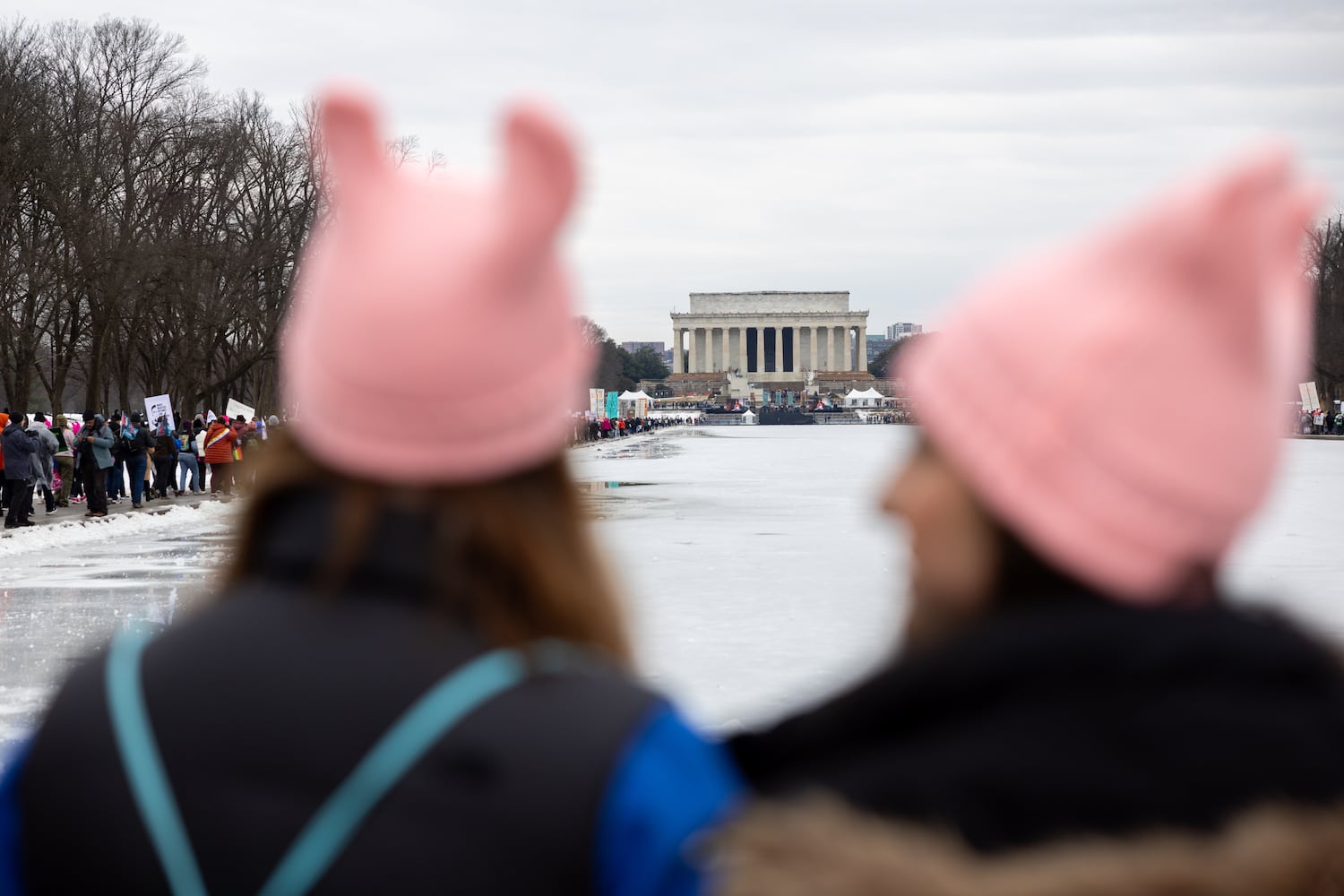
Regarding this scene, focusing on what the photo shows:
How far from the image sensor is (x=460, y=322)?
5.39ft

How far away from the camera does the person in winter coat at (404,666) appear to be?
150 centimetres

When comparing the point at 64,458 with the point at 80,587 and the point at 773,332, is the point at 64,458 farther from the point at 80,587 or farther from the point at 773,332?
the point at 773,332

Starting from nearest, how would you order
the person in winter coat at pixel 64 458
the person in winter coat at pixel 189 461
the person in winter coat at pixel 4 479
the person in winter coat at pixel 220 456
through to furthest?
the person in winter coat at pixel 4 479, the person in winter coat at pixel 64 458, the person in winter coat at pixel 220 456, the person in winter coat at pixel 189 461

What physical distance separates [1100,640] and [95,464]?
2444cm

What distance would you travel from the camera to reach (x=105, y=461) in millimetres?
24469

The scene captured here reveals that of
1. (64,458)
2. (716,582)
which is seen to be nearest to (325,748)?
(716,582)

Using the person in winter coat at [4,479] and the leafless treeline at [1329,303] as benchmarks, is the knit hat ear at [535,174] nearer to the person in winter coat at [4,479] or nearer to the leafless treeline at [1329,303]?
the person in winter coat at [4,479]

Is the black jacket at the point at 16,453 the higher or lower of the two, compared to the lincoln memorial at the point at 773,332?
lower

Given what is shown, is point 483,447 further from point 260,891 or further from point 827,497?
point 827,497

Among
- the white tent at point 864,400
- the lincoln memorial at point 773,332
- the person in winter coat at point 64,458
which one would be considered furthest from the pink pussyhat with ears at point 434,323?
the lincoln memorial at point 773,332

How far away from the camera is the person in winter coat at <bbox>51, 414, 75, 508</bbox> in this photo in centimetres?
2581

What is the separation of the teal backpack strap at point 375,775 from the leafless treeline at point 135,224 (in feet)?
124

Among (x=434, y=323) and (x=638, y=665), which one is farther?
(x=638, y=665)

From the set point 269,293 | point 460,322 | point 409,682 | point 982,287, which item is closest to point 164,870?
point 409,682
